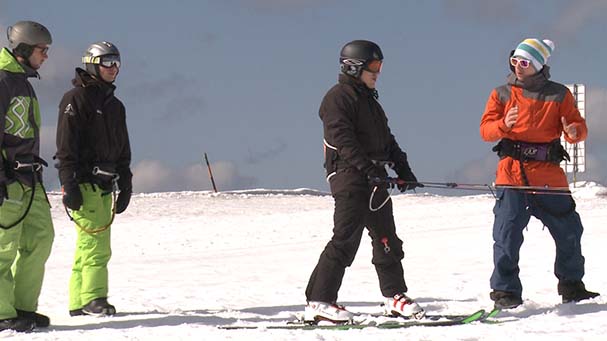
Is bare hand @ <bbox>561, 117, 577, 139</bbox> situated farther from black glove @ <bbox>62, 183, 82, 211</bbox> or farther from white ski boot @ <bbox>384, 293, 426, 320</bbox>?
black glove @ <bbox>62, 183, 82, 211</bbox>

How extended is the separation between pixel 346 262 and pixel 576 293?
2.34m

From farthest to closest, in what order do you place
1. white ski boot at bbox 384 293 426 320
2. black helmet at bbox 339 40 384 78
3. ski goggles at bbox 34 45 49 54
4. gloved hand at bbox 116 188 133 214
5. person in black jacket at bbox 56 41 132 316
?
gloved hand at bbox 116 188 133 214
person in black jacket at bbox 56 41 132 316
ski goggles at bbox 34 45 49 54
white ski boot at bbox 384 293 426 320
black helmet at bbox 339 40 384 78

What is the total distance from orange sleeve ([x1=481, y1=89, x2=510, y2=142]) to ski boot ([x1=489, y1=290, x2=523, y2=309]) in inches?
52.3

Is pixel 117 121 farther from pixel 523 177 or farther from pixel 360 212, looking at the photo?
pixel 523 177

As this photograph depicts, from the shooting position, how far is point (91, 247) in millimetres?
8016

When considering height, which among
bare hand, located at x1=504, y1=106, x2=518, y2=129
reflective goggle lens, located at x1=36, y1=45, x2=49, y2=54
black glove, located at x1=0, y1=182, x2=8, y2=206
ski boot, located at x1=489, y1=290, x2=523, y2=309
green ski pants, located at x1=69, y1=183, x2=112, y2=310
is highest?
reflective goggle lens, located at x1=36, y1=45, x2=49, y2=54

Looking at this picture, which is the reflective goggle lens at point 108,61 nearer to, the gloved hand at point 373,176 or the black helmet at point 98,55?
the black helmet at point 98,55

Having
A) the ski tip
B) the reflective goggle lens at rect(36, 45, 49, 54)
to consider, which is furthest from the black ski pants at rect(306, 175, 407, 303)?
the reflective goggle lens at rect(36, 45, 49, 54)

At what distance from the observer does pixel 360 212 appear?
23.3 feet

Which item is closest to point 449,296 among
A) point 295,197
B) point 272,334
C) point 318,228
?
point 272,334

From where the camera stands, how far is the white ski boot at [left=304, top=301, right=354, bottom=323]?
704cm

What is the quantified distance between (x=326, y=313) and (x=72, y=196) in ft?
7.87

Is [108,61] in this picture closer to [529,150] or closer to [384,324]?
[384,324]

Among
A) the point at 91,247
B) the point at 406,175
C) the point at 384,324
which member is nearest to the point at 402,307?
the point at 384,324
